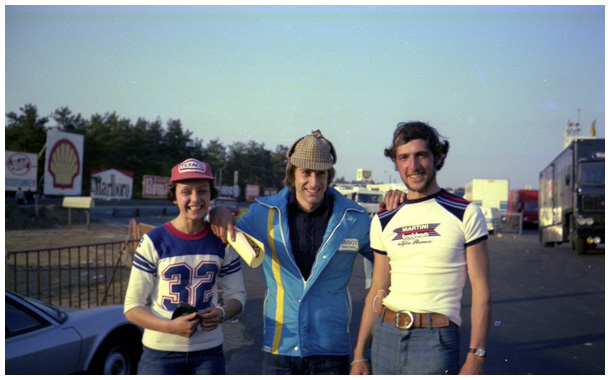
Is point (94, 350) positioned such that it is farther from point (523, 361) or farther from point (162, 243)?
point (523, 361)

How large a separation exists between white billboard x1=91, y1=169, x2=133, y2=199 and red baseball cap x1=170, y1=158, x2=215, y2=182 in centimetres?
3021

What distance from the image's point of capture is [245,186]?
145 feet

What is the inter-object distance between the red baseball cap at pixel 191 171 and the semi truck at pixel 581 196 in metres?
15.7

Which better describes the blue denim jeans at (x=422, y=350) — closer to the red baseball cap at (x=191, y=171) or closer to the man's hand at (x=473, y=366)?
the man's hand at (x=473, y=366)

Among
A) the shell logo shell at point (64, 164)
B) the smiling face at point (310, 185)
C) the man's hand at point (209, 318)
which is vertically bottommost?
the man's hand at point (209, 318)

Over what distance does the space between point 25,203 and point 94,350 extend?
27030 mm

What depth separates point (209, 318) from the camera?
8.98 feet

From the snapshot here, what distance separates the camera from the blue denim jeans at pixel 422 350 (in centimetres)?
241

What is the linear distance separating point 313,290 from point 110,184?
31.8 meters

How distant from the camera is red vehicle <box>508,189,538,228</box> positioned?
38.2m

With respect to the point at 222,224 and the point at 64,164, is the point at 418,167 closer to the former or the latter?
the point at 222,224

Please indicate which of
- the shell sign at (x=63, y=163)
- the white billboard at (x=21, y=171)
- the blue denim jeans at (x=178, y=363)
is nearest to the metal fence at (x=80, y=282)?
the blue denim jeans at (x=178, y=363)

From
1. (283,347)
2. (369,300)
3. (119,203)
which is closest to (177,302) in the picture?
(283,347)

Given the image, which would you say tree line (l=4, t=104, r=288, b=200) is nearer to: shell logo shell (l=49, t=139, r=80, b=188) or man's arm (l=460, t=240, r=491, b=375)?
shell logo shell (l=49, t=139, r=80, b=188)
